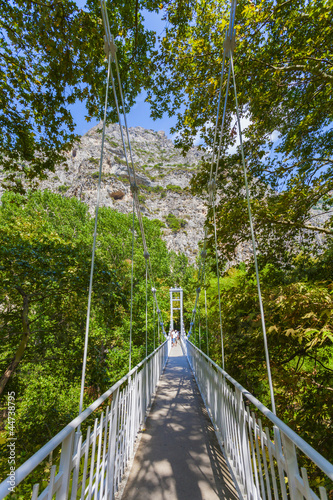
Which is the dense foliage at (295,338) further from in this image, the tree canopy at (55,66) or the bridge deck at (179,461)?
the tree canopy at (55,66)

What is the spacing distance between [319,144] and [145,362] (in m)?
3.65

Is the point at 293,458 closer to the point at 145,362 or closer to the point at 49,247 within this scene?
the point at 145,362

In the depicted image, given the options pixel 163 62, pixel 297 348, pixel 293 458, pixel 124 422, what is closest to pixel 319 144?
pixel 163 62

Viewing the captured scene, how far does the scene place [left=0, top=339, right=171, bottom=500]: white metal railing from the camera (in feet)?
2.57

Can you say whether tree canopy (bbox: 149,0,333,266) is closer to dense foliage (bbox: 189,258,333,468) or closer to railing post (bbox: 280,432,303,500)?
dense foliage (bbox: 189,258,333,468)

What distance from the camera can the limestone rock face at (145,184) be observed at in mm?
35125

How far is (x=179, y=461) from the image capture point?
2.00 m

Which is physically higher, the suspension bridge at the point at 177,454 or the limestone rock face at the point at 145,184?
the limestone rock face at the point at 145,184

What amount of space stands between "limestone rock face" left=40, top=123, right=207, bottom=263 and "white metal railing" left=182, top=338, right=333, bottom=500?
24.6 m

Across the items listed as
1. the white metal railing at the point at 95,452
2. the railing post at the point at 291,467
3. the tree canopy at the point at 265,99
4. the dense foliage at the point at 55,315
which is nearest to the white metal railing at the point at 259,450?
the railing post at the point at 291,467

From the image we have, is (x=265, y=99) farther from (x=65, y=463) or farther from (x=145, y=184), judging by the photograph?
(x=145, y=184)

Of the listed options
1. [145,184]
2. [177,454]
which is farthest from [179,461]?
[145,184]

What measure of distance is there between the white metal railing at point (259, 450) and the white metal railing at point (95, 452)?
2.59 feet

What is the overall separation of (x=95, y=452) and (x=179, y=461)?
703mm
